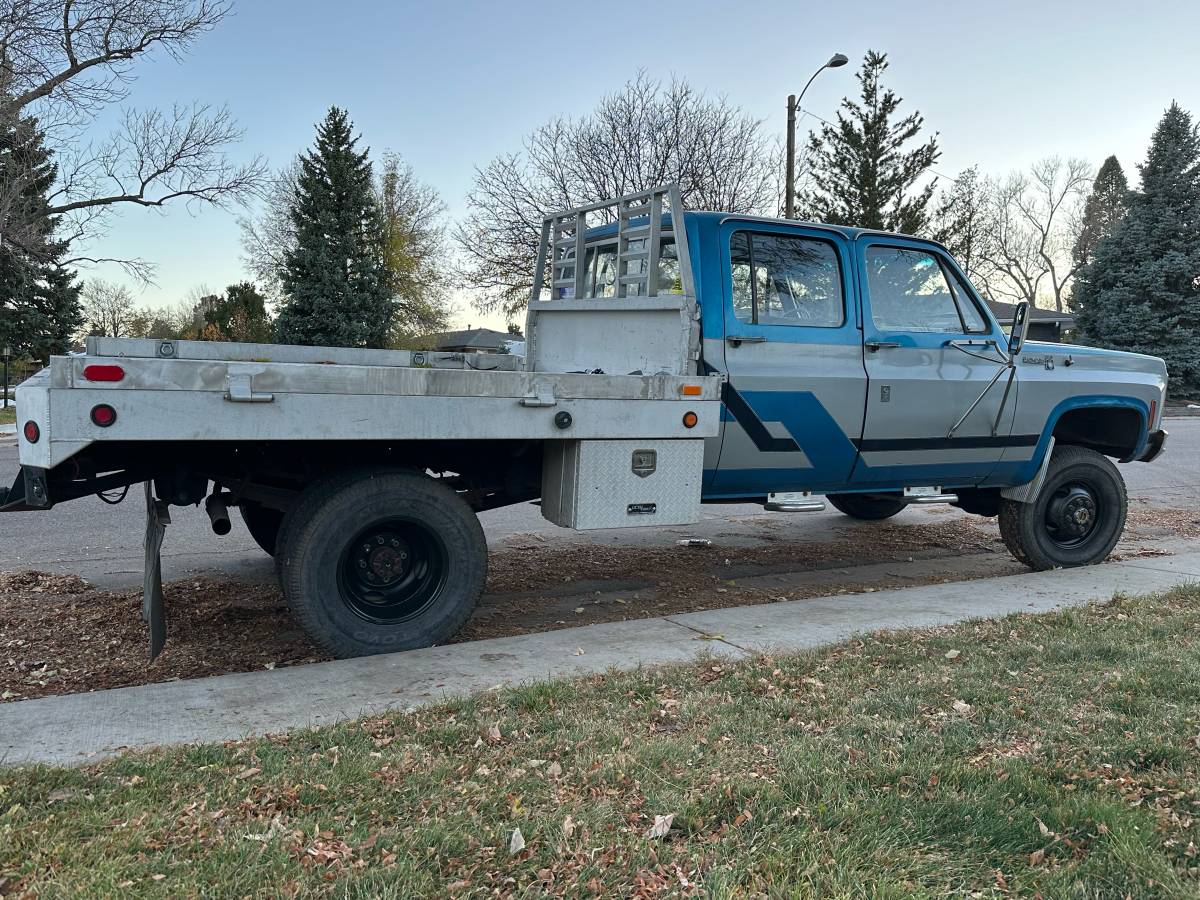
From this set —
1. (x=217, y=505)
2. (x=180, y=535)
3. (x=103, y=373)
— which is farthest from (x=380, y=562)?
(x=180, y=535)

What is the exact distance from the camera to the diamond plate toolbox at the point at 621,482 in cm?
501

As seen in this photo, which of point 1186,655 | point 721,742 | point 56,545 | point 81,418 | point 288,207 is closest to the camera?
point 721,742

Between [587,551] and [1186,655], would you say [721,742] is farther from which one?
[587,551]

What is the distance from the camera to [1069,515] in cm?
718

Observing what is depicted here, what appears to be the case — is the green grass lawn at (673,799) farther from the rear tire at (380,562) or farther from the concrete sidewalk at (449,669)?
the rear tire at (380,562)

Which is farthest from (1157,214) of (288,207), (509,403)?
(509,403)

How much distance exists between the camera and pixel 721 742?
11.4 feet

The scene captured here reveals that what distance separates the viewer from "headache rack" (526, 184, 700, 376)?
5465 millimetres

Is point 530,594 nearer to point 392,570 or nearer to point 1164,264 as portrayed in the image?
point 392,570

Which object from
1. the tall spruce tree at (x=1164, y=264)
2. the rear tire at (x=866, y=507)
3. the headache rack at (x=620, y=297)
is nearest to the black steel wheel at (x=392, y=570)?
the headache rack at (x=620, y=297)

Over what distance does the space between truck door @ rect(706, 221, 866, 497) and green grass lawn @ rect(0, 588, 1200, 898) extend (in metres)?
1.84

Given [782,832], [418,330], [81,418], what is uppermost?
[418,330]

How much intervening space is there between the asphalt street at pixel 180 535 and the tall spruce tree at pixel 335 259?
28358mm

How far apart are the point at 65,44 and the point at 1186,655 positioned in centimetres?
2948
